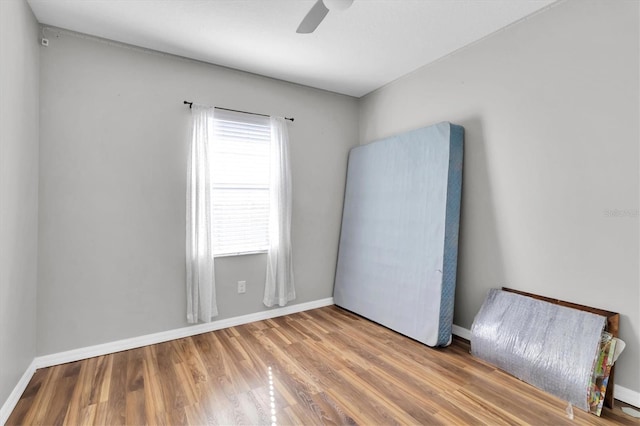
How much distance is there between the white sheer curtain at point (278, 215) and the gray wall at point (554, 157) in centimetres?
157

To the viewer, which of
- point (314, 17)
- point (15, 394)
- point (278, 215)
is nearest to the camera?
point (314, 17)

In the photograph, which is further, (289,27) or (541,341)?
(289,27)

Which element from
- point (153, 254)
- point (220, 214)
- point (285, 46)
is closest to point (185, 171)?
point (220, 214)

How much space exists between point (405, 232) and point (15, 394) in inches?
118

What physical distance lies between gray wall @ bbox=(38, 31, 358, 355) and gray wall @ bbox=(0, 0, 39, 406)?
121 millimetres

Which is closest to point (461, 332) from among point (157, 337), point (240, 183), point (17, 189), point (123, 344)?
point (240, 183)

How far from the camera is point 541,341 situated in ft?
6.72

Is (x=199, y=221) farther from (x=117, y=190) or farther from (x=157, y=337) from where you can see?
(x=157, y=337)

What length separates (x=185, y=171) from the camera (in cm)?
284

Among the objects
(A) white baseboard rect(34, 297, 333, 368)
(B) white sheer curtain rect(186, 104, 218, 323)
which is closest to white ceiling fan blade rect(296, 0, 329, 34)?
(B) white sheer curtain rect(186, 104, 218, 323)

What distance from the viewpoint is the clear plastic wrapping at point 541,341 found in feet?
6.02

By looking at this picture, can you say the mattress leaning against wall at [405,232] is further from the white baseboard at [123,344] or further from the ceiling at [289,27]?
the white baseboard at [123,344]

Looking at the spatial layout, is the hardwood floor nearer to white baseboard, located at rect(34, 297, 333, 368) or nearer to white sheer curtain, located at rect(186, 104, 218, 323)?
white baseboard, located at rect(34, 297, 333, 368)

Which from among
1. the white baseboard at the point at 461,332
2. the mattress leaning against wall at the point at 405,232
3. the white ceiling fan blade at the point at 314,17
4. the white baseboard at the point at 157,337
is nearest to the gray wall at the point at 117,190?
the white baseboard at the point at 157,337
